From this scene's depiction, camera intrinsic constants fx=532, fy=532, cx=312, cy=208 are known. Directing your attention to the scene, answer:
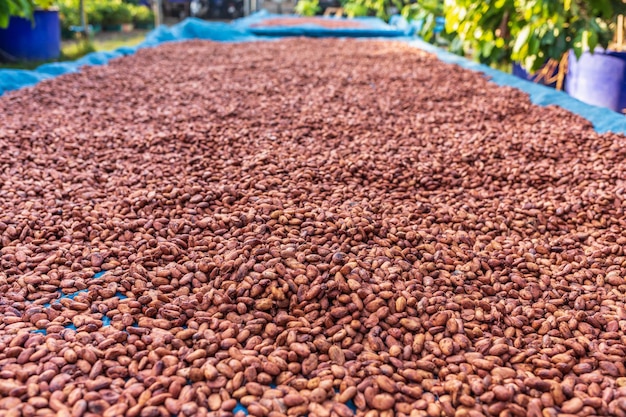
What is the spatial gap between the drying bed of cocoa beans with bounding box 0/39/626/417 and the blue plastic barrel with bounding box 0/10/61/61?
112 inches

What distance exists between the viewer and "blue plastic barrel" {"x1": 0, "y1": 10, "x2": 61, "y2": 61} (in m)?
5.81

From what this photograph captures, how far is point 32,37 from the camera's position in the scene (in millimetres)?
5961

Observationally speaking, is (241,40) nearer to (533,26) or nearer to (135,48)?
(135,48)

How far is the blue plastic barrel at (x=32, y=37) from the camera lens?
229 inches

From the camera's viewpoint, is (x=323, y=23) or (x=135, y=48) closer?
(x=135, y=48)

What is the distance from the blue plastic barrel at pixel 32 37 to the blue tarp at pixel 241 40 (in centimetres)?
106

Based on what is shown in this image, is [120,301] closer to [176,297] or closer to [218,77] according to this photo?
[176,297]

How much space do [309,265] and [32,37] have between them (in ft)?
18.6

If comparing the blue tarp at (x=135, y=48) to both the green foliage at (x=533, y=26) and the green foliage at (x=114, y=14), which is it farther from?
the green foliage at (x=114, y=14)

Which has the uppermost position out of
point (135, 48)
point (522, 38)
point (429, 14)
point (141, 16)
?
point (429, 14)

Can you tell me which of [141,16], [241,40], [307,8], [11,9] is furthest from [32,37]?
[307,8]

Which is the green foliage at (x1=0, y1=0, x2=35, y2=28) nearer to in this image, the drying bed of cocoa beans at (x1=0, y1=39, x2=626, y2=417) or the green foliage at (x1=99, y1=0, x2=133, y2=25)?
the drying bed of cocoa beans at (x1=0, y1=39, x2=626, y2=417)

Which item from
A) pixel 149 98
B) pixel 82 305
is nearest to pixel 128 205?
pixel 82 305

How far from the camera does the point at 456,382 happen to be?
1332mm
